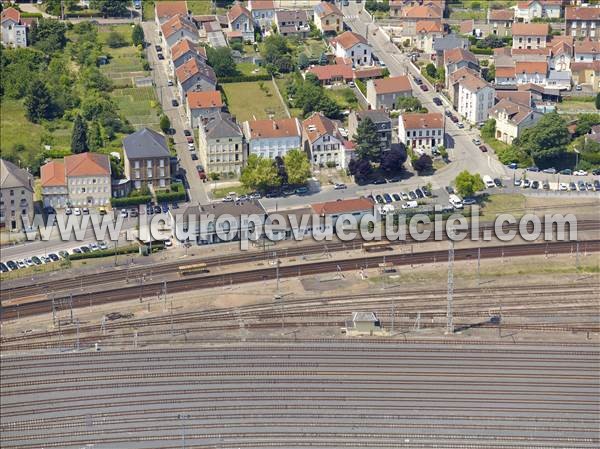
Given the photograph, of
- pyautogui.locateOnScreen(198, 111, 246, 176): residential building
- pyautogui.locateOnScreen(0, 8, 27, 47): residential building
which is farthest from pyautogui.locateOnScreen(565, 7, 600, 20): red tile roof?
pyautogui.locateOnScreen(0, 8, 27, 47): residential building

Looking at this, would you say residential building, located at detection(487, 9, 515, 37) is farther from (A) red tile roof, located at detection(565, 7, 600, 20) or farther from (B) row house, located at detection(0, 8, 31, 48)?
(B) row house, located at detection(0, 8, 31, 48)

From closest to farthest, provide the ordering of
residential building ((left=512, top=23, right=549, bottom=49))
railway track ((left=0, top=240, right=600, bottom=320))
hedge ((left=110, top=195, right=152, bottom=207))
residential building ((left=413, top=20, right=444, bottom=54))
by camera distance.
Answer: railway track ((left=0, top=240, right=600, bottom=320)) < hedge ((left=110, top=195, right=152, bottom=207)) < residential building ((left=512, top=23, right=549, bottom=49)) < residential building ((left=413, top=20, right=444, bottom=54))

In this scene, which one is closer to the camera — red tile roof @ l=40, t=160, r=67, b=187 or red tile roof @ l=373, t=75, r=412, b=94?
red tile roof @ l=40, t=160, r=67, b=187

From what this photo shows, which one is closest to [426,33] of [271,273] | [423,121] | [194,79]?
[423,121]

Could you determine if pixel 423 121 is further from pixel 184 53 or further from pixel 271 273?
pixel 184 53

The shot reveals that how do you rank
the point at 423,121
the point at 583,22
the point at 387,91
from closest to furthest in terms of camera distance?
the point at 423,121, the point at 387,91, the point at 583,22

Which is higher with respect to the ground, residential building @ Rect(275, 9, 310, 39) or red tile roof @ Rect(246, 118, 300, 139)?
residential building @ Rect(275, 9, 310, 39)

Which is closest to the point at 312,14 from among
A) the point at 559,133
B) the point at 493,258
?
the point at 559,133
